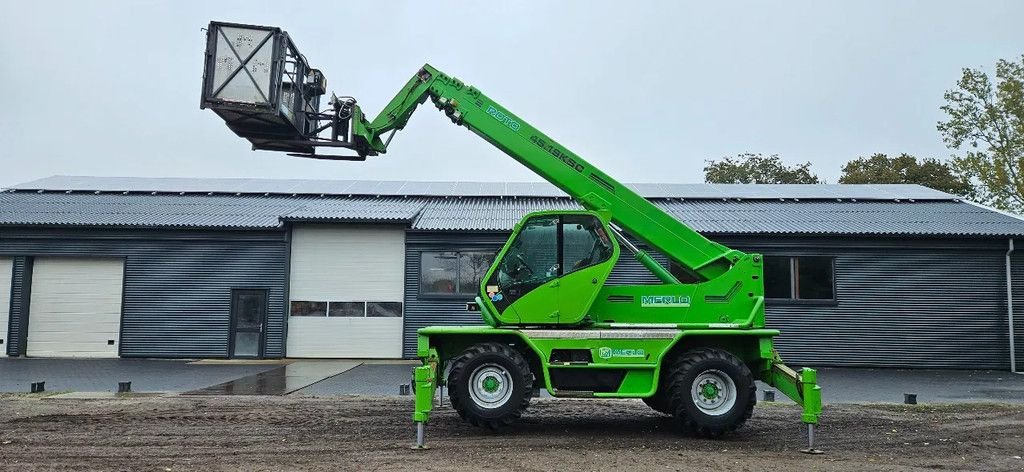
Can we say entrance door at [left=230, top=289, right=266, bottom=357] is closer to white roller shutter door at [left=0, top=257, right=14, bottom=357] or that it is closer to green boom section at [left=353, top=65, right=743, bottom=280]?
white roller shutter door at [left=0, top=257, right=14, bottom=357]

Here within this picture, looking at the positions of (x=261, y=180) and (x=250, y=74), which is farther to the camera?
(x=261, y=180)

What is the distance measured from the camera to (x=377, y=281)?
767 inches

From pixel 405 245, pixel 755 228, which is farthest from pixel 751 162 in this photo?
pixel 405 245

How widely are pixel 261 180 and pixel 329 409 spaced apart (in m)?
16.7

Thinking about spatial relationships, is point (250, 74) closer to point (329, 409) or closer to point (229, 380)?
point (329, 409)

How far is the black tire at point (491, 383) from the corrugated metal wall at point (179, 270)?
12.1 meters

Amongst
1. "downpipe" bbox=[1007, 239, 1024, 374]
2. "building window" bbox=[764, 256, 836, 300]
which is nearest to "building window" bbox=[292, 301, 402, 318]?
"building window" bbox=[764, 256, 836, 300]

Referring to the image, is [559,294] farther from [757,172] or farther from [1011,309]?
[757,172]

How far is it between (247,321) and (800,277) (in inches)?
582

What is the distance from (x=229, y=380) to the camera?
14273mm

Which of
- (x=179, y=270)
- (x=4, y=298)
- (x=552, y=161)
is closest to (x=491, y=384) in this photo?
(x=552, y=161)

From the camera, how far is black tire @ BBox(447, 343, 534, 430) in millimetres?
8328

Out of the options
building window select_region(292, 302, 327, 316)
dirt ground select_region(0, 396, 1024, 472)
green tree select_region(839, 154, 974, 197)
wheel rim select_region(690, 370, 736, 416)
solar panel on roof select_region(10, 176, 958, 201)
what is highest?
green tree select_region(839, 154, 974, 197)

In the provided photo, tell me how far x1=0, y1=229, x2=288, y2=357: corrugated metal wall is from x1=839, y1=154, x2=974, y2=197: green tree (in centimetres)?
3267
